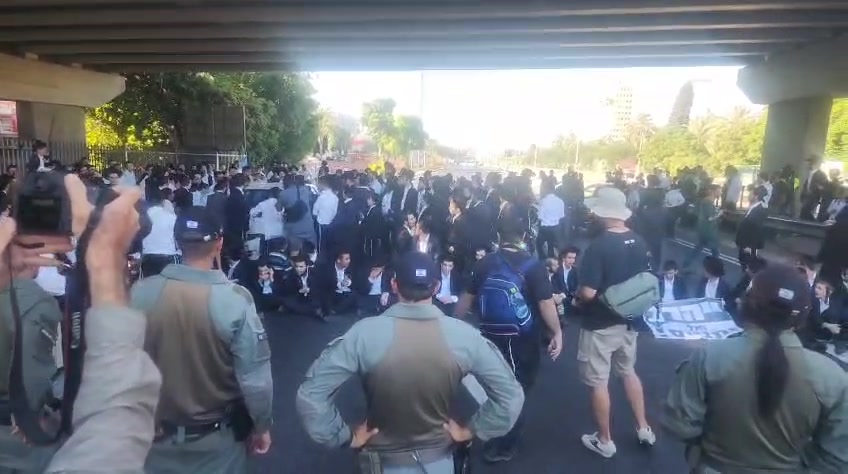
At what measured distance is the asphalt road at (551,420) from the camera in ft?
15.0

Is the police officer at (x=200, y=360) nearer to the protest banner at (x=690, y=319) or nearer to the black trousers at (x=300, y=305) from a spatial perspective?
the protest banner at (x=690, y=319)

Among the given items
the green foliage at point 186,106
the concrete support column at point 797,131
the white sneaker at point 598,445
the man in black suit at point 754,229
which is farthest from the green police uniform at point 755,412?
the green foliage at point 186,106

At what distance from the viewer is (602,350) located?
4.49 m

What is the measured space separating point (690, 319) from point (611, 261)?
3181 millimetres

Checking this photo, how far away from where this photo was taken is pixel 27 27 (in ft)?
53.3

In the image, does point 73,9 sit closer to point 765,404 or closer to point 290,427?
point 290,427

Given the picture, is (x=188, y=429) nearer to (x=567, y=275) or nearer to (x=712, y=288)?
(x=567, y=275)

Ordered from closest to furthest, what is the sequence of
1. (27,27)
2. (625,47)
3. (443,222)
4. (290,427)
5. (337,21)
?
(290,427) < (443,222) < (337,21) < (27,27) < (625,47)

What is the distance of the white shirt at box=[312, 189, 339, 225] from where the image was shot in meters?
10.8

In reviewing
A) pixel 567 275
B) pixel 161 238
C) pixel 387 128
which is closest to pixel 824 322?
pixel 567 275

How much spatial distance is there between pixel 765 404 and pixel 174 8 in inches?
598

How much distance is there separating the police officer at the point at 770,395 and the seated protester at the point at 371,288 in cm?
587

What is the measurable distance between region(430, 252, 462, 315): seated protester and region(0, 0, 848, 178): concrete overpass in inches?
296

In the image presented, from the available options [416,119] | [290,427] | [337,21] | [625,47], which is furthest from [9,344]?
[416,119]
